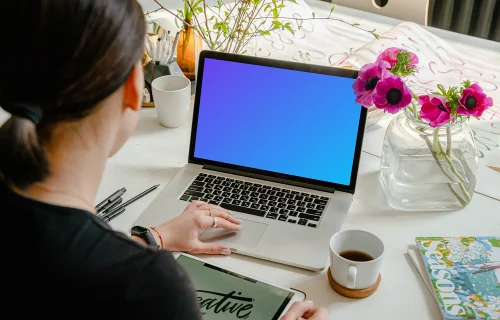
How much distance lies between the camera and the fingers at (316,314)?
82cm

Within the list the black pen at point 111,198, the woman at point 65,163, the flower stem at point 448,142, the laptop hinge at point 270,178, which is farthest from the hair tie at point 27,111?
the flower stem at point 448,142

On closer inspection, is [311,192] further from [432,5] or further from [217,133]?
[432,5]

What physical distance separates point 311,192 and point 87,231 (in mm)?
596

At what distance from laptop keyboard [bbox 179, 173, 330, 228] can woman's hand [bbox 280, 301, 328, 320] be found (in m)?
0.22

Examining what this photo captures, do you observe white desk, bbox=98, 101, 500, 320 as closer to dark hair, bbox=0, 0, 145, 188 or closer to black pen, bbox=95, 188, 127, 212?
black pen, bbox=95, 188, 127, 212

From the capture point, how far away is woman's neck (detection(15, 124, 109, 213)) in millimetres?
645

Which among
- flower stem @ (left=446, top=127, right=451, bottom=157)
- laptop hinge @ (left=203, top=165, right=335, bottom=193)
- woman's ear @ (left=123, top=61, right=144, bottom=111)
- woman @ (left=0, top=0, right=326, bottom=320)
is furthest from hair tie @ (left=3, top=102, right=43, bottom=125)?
flower stem @ (left=446, top=127, right=451, bottom=157)

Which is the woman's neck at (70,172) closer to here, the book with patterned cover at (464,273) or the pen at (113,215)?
the pen at (113,215)

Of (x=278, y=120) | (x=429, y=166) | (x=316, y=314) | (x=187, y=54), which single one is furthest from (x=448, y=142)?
(x=187, y=54)

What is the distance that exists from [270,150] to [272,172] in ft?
0.15

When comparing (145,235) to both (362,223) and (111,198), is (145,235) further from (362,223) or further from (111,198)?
(362,223)

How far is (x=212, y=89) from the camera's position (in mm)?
1183

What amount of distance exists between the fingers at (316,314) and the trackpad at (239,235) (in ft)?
0.61

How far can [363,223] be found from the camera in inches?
42.0
